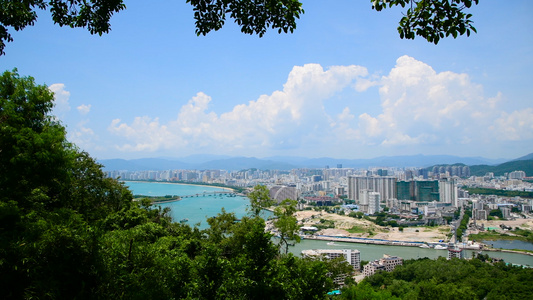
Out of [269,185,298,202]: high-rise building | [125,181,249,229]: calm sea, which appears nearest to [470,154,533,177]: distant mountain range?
[269,185,298,202]: high-rise building

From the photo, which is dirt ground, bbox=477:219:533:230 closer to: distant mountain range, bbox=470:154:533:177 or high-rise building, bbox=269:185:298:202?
high-rise building, bbox=269:185:298:202

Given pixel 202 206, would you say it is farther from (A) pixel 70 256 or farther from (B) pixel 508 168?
(B) pixel 508 168

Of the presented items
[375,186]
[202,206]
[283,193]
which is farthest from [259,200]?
[375,186]

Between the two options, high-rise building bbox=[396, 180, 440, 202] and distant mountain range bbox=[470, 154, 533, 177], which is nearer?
high-rise building bbox=[396, 180, 440, 202]

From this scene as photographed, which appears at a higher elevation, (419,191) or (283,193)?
(419,191)

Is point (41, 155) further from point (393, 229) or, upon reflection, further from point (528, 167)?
point (528, 167)

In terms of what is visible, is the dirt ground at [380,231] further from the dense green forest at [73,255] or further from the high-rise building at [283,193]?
the dense green forest at [73,255]

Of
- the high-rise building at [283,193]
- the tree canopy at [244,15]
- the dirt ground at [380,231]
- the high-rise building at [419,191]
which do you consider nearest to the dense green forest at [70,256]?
the tree canopy at [244,15]

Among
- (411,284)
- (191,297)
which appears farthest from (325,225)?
(191,297)
